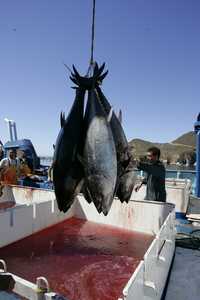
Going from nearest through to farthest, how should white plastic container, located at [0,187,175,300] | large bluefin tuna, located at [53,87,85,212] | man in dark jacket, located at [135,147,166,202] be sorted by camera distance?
large bluefin tuna, located at [53,87,85,212] → white plastic container, located at [0,187,175,300] → man in dark jacket, located at [135,147,166,202]

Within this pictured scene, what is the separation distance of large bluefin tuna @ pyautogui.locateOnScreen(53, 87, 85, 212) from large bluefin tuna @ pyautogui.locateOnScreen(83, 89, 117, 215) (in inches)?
4.8

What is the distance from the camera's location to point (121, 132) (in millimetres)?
Result: 2680

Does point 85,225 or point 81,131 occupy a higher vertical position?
point 81,131

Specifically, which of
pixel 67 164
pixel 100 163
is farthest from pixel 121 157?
pixel 67 164

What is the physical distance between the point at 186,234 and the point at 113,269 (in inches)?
83.8

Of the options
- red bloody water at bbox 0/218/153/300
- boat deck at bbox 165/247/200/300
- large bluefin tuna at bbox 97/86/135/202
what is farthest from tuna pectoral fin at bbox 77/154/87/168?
boat deck at bbox 165/247/200/300

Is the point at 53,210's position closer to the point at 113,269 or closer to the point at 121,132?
the point at 113,269

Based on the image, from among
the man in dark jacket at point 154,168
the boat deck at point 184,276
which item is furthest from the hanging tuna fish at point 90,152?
the man in dark jacket at point 154,168

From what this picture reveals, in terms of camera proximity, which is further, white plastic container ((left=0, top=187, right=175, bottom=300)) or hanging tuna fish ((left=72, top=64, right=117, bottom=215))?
white plastic container ((left=0, top=187, right=175, bottom=300))

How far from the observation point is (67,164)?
91.9 inches

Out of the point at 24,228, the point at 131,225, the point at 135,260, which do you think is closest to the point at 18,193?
the point at 24,228

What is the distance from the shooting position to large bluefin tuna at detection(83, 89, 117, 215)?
2.19m

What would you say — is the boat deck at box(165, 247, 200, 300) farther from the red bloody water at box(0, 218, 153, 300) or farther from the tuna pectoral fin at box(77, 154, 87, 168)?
the tuna pectoral fin at box(77, 154, 87, 168)

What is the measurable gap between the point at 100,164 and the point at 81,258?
2194mm
